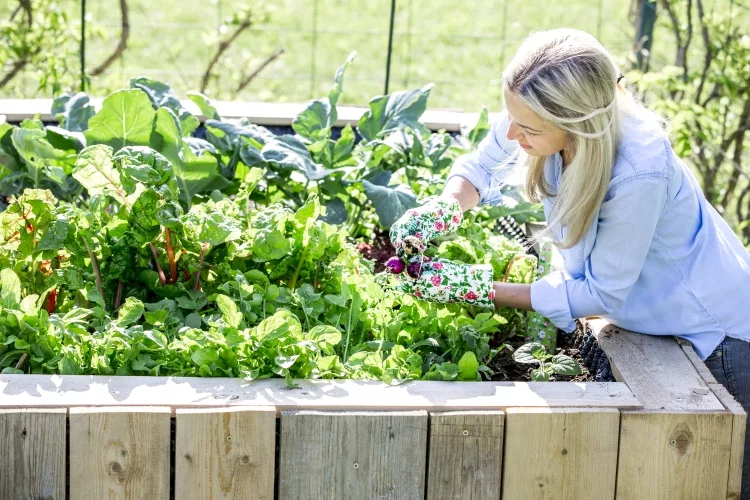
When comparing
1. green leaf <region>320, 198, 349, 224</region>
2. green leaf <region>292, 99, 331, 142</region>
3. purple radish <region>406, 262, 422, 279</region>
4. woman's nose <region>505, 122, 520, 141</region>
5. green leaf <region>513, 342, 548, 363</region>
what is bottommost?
green leaf <region>513, 342, 548, 363</region>

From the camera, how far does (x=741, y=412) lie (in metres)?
1.91

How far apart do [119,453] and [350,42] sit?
269 inches

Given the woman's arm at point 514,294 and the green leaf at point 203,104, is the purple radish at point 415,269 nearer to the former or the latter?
the woman's arm at point 514,294

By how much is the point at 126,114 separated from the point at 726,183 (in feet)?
10.3

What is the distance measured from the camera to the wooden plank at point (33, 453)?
1.76 meters

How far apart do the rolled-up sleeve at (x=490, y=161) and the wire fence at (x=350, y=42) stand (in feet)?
12.9

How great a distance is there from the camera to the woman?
195 centimetres

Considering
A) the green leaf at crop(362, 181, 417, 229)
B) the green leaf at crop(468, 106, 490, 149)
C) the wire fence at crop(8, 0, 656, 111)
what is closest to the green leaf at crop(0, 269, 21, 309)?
the green leaf at crop(362, 181, 417, 229)

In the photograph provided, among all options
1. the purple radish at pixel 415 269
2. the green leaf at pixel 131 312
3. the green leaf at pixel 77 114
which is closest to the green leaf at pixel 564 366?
the purple radish at pixel 415 269

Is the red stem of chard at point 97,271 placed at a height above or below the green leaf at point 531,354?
above

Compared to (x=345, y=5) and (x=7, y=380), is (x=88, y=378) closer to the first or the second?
(x=7, y=380)

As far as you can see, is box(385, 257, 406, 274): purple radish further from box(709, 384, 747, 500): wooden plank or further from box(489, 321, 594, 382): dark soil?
box(709, 384, 747, 500): wooden plank

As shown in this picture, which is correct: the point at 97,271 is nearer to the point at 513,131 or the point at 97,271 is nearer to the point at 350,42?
the point at 513,131

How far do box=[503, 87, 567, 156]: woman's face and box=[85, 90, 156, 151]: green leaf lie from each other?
104 centimetres
